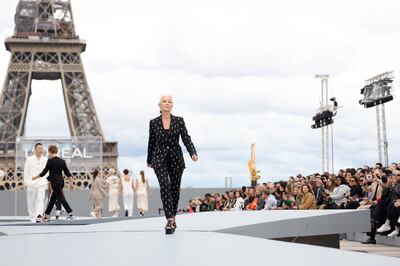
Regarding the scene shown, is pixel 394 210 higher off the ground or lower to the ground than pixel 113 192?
lower

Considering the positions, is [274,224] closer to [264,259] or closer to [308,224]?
[308,224]

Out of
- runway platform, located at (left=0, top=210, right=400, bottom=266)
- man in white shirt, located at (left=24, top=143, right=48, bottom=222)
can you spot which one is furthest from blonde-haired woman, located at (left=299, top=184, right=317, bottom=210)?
runway platform, located at (left=0, top=210, right=400, bottom=266)

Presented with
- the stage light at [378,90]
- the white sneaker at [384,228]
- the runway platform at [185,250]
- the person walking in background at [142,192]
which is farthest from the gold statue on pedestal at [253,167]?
the runway platform at [185,250]

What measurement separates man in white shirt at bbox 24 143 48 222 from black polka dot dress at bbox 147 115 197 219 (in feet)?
17.2

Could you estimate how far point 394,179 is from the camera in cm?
1138

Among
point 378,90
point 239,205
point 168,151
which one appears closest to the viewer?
point 168,151

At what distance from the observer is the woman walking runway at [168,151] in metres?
6.86

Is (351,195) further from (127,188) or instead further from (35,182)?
(127,188)

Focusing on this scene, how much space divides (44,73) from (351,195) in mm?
39081

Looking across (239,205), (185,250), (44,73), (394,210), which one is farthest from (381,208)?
(44,73)

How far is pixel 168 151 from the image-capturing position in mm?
6945

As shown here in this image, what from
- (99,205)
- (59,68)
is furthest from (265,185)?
(59,68)

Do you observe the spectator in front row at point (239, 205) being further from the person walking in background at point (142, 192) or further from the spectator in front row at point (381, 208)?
the spectator in front row at point (381, 208)

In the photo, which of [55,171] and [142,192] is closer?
[55,171]
